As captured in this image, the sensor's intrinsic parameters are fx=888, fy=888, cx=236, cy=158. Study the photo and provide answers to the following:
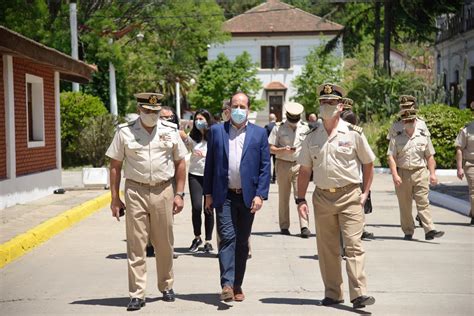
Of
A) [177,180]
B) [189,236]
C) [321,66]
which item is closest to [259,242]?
[189,236]

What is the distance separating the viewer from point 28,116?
20.2 meters

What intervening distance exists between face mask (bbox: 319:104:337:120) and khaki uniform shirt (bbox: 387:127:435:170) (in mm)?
4401

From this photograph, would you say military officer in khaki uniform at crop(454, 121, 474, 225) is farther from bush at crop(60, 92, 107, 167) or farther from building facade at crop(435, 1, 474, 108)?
bush at crop(60, 92, 107, 167)

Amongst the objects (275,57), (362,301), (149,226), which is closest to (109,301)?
(149,226)

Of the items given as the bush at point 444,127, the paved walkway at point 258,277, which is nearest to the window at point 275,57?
the bush at point 444,127

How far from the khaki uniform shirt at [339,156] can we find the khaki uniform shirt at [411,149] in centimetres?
434

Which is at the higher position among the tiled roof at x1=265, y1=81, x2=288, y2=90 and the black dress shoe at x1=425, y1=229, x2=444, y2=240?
the tiled roof at x1=265, y1=81, x2=288, y2=90

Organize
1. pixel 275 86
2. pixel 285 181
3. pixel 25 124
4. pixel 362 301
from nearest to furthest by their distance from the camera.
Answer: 1. pixel 362 301
2. pixel 285 181
3. pixel 25 124
4. pixel 275 86

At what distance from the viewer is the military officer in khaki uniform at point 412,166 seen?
12.6 metres

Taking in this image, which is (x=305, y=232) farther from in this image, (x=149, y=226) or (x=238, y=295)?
(x=149, y=226)

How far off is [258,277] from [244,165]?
6.31ft

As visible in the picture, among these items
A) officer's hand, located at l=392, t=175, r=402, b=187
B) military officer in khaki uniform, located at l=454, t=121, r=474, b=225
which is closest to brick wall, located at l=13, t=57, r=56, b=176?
officer's hand, located at l=392, t=175, r=402, b=187

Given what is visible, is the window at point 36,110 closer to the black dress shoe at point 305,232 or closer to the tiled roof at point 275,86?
the black dress shoe at point 305,232

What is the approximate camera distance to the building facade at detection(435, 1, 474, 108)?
34438 millimetres
